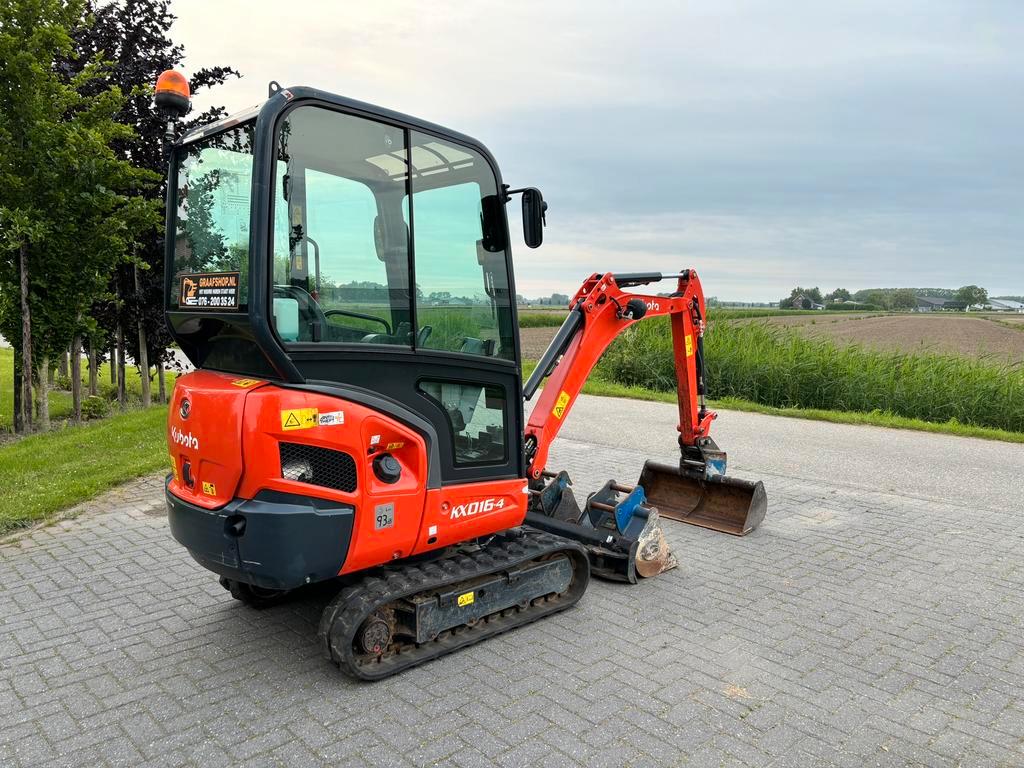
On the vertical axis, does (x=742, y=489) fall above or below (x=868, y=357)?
below

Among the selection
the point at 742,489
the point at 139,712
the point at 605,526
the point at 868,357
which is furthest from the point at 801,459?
the point at 139,712

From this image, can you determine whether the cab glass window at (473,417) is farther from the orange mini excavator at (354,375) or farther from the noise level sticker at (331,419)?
the noise level sticker at (331,419)

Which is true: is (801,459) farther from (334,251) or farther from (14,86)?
(14,86)

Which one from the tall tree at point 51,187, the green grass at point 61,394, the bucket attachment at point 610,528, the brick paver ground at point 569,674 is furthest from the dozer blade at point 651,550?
the green grass at point 61,394

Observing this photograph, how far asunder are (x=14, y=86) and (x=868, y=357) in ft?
47.6

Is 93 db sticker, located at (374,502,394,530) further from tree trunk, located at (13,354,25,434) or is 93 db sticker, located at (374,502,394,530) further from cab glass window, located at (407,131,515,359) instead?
tree trunk, located at (13,354,25,434)

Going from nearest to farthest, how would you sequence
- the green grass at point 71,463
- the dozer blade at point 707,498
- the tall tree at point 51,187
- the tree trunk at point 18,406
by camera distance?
the dozer blade at point 707,498
the green grass at point 71,463
the tall tree at point 51,187
the tree trunk at point 18,406

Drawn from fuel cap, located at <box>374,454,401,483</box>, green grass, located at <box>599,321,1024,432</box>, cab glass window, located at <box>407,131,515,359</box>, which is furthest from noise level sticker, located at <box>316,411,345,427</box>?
green grass, located at <box>599,321,1024,432</box>

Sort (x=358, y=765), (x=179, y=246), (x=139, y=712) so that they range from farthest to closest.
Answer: (x=179, y=246) < (x=139, y=712) < (x=358, y=765)

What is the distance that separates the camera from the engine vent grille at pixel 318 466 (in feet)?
11.0

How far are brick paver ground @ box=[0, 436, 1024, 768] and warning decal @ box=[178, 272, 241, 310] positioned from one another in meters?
1.84

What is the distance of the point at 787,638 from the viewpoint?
4281 mm

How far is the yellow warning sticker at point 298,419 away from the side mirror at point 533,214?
157 cm

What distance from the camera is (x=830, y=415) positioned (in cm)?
1237
